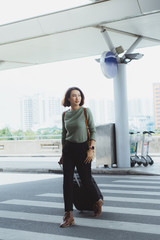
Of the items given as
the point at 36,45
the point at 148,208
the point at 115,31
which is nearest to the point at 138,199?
the point at 148,208

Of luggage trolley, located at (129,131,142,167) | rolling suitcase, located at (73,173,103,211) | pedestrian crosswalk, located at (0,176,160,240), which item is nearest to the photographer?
pedestrian crosswalk, located at (0,176,160,240)

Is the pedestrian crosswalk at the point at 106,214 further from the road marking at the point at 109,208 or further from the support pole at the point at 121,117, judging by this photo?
the support pole at the point at 121,117

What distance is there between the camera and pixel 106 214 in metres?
5.82

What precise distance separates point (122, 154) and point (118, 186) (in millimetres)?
4037

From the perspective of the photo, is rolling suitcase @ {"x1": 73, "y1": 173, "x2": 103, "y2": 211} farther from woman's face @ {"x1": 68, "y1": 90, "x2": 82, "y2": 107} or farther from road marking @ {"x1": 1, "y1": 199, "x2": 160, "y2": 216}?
woman's face @ {"x1": 68, "y1": 90, "x2": 82, "y2": 107}

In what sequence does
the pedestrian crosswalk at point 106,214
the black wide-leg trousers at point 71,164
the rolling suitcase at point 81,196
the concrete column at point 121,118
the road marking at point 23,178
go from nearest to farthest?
the pedestrian crosswalk at point 106,214, the black wide-leg trousers at point 71,164, the rolling suitcase at point 81,196, the road marking at point 23,178, the concrete column at point 121,118

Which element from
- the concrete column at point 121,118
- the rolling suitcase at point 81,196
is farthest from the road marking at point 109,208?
the concrete column at point 121,118

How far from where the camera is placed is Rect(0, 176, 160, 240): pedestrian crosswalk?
Answer: 480 cm

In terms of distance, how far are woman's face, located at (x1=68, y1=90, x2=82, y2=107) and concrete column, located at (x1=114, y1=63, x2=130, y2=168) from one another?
763 centimetres

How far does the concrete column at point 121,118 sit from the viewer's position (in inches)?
511

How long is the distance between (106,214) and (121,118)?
7488mm

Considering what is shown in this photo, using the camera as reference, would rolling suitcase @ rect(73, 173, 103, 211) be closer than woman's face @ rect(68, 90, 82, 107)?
No

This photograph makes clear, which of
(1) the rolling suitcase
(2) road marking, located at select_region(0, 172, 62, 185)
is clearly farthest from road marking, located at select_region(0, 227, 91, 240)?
(2) road marking, located at select_region(0, 172, 62, 185)

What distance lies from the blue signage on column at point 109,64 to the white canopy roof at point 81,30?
3.30ft
